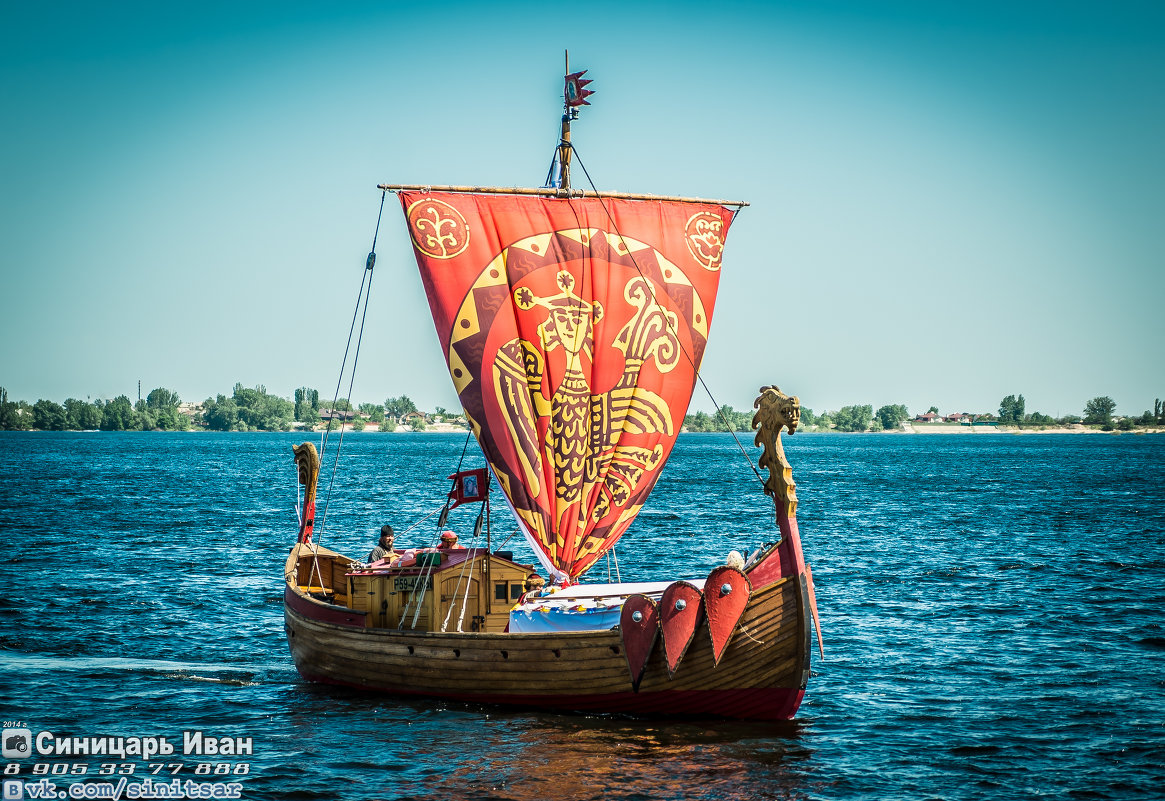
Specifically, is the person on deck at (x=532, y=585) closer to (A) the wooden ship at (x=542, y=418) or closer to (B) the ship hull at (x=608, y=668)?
(A) the wooden ship at (x=542, y=418)

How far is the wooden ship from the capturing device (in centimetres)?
1797

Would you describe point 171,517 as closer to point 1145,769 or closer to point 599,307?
point 599,307

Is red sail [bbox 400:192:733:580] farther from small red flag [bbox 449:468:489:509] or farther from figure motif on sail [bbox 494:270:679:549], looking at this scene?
small red flag [bbox 449:468:489:509]

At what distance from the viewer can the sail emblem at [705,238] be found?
72.0ft

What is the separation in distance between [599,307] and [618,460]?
9.86ft

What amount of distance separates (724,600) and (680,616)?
74cm

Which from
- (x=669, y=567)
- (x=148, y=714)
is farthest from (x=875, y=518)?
(x=148, y=714)

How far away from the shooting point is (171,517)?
56562 mm

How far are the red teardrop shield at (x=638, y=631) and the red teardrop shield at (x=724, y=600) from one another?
903mm

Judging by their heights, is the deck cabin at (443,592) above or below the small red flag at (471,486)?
below

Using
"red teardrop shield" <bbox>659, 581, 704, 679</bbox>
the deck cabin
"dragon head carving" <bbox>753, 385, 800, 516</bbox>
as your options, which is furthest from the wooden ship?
"dragon head carving" <bbox>753, 385, 800, 516</bbox>

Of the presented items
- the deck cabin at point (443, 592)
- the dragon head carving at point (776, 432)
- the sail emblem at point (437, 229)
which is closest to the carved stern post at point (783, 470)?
the dragon head carving at point (776, 432)

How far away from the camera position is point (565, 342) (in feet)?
68.4

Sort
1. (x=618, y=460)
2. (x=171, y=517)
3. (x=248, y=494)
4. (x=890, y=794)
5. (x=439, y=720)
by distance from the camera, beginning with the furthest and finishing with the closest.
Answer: (x=248, y=494) → (x=171, y=517) → (x=618, y=460) → (x=439, y=720) → (x=890, y=794)
